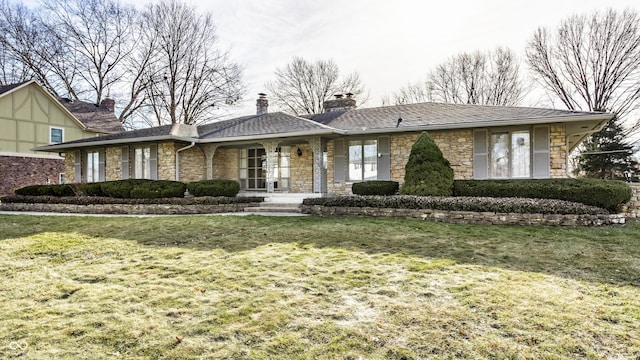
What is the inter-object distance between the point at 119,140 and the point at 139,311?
44.2 ft

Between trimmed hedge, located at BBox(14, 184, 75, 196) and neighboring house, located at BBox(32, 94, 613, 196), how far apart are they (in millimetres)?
2008

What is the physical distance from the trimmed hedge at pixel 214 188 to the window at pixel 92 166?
21.8ft

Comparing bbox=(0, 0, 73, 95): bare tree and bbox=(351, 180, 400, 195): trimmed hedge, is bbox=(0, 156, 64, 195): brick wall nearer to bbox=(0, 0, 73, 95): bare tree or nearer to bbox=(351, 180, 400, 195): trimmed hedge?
bbox=(0, 0, 73, 95): bare tree

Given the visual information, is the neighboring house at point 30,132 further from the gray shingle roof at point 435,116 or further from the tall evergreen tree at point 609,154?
the tall evergreen tree at point 609,154

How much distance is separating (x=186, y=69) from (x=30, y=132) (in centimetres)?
989

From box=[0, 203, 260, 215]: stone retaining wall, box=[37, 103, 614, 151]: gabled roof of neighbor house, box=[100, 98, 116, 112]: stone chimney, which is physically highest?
box=[100, 98, 116, 112]: stone chimney

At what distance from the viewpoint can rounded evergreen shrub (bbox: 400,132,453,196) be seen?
396 inches

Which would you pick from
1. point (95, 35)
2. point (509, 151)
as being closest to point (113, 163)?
point (95, 35)

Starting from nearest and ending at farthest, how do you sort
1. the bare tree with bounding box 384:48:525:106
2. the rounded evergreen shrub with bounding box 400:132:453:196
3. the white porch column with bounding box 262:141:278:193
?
1. the rounded evergreen shrub with bounding box 400:132:453:196
2. the white porch column with bounding box 262:141:278:193
3. the bare tree with bounding box 384:48:525:106

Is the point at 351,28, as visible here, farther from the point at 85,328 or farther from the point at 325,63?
the point at 325,63

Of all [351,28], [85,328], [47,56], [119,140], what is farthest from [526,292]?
[47,56]

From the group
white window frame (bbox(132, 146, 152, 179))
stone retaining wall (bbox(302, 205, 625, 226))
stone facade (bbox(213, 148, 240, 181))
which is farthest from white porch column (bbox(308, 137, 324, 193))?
white window frame (bbox(132, 146, 152, 179))

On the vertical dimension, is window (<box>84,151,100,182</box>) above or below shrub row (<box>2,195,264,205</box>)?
above

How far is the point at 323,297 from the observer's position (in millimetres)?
3617
